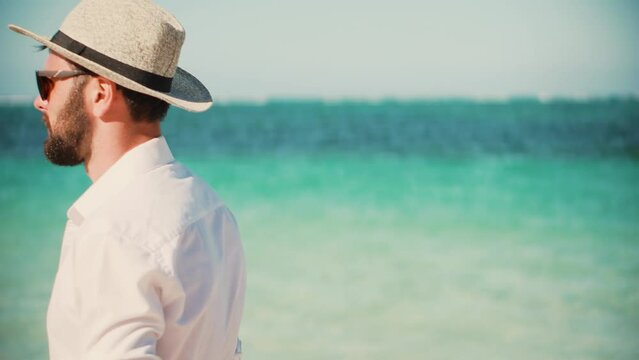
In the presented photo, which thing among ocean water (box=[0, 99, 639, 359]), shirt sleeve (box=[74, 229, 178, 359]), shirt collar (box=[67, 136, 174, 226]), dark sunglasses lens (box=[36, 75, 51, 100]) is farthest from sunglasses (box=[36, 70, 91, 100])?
ocean water (box=[0, 99, 639, 359])

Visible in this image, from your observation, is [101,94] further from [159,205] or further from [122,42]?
[159,205]

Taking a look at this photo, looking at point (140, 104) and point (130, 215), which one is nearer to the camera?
point (130, 215)

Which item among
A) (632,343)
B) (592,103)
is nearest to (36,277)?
(632,343)

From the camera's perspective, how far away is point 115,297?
104 cm

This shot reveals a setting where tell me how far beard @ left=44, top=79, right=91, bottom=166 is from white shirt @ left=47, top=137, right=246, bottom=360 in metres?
0.08

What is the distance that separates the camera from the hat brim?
119 centimetres

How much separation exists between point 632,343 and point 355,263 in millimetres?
2049

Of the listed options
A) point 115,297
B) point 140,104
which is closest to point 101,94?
point 140,104

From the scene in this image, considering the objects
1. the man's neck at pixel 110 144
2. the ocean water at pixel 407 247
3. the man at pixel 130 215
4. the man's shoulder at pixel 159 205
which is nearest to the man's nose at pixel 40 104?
the man at pixel 130 215

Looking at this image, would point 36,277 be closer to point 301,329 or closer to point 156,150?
point 301,329

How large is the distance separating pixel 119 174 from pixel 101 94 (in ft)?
0.43

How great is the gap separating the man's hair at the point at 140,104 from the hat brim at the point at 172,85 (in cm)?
1

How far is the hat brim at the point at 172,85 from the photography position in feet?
3.91

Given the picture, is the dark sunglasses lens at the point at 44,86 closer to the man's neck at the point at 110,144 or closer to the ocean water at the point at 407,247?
the man's neck at the point at 110,144
